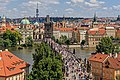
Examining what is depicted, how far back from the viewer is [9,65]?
3158cm

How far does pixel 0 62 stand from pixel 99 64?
1212 centimetres

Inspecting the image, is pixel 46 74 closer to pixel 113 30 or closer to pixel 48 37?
pixel 48 37

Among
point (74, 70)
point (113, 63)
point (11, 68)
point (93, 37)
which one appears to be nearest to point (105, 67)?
point (113, 63)

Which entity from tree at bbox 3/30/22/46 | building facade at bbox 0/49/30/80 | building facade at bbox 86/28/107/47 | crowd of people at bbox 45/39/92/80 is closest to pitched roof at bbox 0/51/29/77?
building facade at bbox 0/49/30/80

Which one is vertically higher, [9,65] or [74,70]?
[9,65]

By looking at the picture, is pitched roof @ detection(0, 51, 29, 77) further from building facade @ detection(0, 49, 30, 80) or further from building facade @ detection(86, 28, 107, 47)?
building facade @ detection(86, 28, 107, 47)

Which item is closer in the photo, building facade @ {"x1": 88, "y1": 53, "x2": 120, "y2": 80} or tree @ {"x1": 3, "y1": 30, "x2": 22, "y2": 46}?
building facade @ {"x1": 88, "y1": 53, "x2": 120, "y2": 80}

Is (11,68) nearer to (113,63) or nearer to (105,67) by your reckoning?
(105,67)

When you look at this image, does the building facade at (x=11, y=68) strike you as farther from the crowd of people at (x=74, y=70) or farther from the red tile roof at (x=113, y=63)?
the red tile roof at (x=113, y=63)

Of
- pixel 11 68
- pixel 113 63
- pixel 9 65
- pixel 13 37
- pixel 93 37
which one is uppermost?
pixel 9 65

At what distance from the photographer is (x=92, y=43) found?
Result: 107m

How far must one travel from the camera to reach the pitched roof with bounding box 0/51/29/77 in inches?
1200

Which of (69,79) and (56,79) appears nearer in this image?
(56,79)

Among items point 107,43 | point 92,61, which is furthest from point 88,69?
point 107,43
